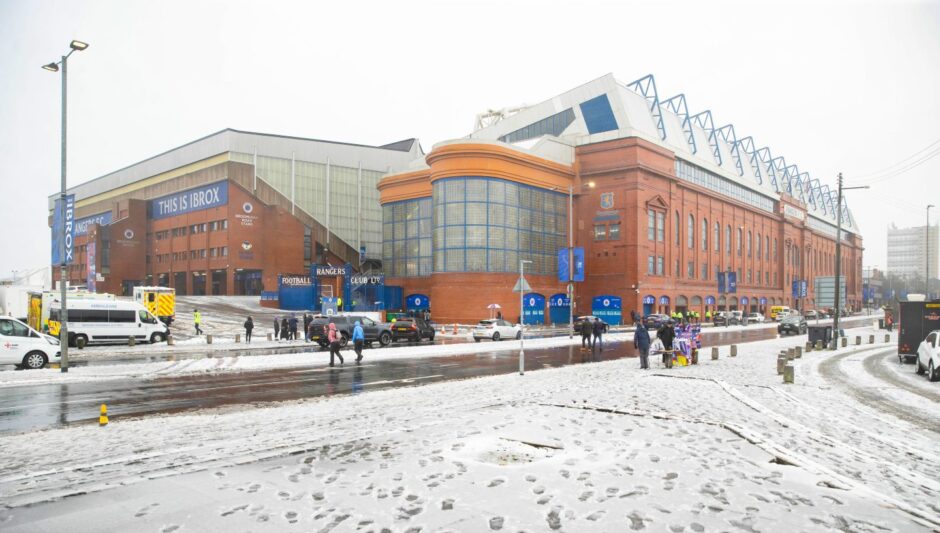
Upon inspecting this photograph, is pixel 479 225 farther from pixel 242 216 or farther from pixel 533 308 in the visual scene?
pixel 242 216

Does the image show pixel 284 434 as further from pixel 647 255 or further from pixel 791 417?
pixel 647 255

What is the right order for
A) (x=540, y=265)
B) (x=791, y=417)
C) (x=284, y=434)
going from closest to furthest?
(x=284, y=434), (x=791, y=417), (x=540, y=265)

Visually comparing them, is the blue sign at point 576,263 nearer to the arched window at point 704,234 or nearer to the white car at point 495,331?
the white car at point 495,331

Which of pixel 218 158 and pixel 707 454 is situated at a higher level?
pixel 218 158

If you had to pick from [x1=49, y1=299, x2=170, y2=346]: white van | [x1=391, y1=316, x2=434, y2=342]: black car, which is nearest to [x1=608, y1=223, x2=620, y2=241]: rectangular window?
[x1=391, y1=316, x2=434, y2=342]: black car

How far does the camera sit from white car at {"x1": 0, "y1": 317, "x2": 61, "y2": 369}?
63.3 feet

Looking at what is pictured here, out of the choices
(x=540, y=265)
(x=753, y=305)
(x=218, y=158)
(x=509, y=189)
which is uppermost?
(x=218, y=158)

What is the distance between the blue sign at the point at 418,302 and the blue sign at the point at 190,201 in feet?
87.1

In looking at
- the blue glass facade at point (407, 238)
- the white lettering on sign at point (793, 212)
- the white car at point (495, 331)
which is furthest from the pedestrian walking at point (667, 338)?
the white lettering on sign at point (793, 212)

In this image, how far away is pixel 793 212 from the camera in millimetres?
102812

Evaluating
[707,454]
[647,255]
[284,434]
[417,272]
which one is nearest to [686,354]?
[707,454]

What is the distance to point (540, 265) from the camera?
199 feet

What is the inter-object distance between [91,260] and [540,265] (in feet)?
146

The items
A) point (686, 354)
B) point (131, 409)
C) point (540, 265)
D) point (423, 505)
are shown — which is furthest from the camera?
point (540, 265)
